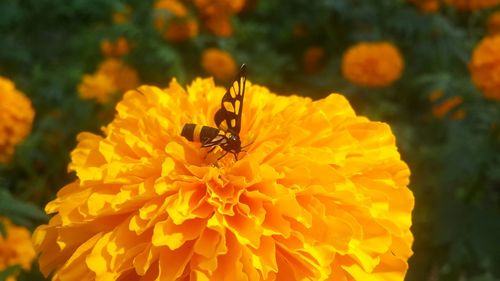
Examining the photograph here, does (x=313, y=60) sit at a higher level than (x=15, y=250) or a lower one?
lower

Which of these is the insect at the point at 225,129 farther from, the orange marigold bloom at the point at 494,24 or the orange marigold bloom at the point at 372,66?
the orange marigold bloom at the point at 494,24

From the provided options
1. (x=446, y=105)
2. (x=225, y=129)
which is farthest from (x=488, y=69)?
(x=225, y=129)

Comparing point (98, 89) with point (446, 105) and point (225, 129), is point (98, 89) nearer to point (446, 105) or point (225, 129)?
point (446, 105)

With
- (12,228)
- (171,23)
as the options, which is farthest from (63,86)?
(12,228)

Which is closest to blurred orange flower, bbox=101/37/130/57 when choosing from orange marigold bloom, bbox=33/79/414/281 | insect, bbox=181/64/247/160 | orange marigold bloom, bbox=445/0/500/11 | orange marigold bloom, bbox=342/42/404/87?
orange marigold bloom, bbox=342/42/404/87

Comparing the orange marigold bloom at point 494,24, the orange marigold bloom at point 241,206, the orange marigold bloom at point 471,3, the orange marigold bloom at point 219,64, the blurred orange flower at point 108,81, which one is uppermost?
the orange marigold bloom at point 241,206

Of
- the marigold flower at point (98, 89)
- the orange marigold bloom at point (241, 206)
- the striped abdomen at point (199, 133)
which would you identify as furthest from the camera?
the marigold flower at point (98, 89)

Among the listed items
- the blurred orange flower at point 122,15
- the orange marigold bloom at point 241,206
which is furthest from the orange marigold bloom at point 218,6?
the orange marigold bloom at point 241,206

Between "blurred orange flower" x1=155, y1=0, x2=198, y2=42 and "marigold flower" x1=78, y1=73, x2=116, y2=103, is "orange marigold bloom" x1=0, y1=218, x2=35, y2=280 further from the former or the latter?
"blurred orange flower" x1=155, y1=0, x2=198, y2=42
